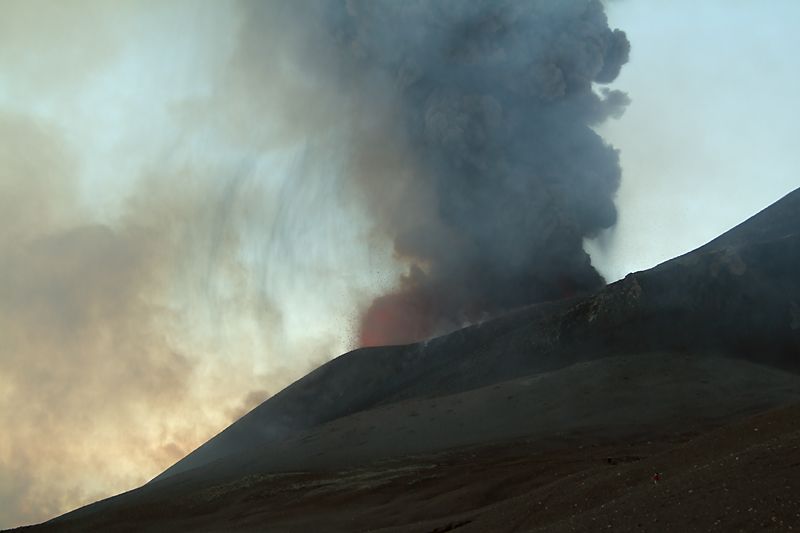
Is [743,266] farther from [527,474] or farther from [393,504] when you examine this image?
[393,504]

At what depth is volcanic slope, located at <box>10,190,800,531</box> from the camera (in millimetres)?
26938

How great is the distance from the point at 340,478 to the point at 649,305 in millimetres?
26560

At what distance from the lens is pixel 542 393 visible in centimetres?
3494

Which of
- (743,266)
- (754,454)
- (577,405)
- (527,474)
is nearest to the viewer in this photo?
(754,454)

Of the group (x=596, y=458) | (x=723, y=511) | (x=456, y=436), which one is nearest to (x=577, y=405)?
(x=456, y=436)

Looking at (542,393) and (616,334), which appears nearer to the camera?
(542,393)

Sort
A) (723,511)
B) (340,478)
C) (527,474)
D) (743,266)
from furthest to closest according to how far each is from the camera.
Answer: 1. (743,266)
2. (340,478)
3. (527,474)
4. (723,511)

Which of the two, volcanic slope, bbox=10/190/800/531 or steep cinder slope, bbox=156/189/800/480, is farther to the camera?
steep cinder slope, bbox=156/189/800/480

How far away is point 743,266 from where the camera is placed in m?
40.8

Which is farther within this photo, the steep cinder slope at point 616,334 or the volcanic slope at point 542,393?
the steep cinder slope at point 616,334

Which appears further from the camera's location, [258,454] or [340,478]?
[258,454]

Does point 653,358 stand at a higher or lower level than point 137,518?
lower

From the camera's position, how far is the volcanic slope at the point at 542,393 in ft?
88.4

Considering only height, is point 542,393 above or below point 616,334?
below
